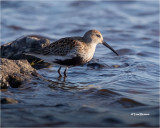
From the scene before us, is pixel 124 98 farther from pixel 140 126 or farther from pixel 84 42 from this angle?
pixel 84 42

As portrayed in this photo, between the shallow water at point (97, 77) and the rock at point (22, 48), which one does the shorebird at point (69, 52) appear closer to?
the shallow water at point (97, 77)

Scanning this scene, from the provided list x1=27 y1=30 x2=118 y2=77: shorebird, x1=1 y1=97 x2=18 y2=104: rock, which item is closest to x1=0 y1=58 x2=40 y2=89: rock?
x1=27 y1=30 x2=118 y2=77: shorebird

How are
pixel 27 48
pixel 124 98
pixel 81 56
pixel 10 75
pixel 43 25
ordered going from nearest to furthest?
pixel 124 98 → pixel 10 75 → pixel 81 56 → pixel 27 48 → pixel 43 25

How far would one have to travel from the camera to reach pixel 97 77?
849 cm

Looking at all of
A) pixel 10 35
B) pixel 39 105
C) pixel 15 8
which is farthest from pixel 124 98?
pixel 15 8

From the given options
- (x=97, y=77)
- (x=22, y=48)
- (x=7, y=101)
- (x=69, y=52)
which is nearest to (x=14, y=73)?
(x=7, y=101)

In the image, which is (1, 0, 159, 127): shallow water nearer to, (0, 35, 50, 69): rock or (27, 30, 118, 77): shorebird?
(27, 30, 118, 77): shorebird

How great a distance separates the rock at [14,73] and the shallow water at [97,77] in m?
0.23

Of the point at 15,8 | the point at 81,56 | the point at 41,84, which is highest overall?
the point at 15,8

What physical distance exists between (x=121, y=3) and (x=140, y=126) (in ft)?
52.1

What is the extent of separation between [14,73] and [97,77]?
2333 millimetres

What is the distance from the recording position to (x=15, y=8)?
19.2 metres

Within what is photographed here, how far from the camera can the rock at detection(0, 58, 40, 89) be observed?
6.92 meters

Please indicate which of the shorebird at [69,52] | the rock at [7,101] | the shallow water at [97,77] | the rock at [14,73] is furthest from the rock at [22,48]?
the rock at [7,101]
